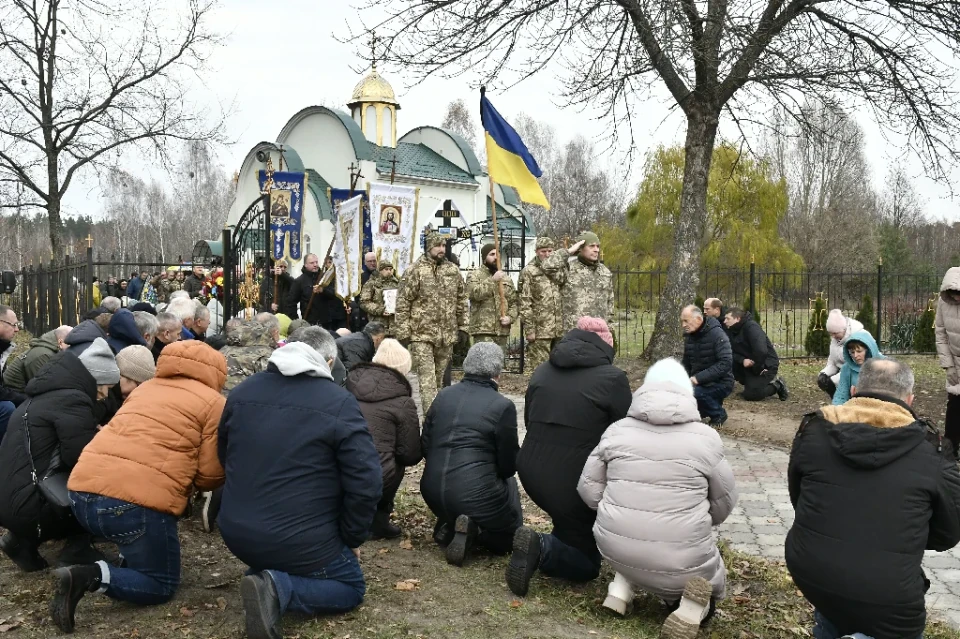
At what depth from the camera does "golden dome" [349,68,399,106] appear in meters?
38.5

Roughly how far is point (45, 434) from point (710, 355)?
21.8ft

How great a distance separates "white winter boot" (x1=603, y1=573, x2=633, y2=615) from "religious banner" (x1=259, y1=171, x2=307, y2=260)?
319 inches

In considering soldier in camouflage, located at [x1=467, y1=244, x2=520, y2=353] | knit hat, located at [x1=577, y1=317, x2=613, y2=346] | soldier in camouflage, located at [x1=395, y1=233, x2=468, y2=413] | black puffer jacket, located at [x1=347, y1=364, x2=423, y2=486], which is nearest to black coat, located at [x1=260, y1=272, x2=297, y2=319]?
soldier in camouflage, located at [x1=467, y1=244, x2=520, y2=353]

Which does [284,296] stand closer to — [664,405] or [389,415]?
[389,415]

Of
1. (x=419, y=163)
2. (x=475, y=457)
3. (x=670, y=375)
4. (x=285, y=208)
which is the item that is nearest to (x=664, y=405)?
(x=670, y=375)

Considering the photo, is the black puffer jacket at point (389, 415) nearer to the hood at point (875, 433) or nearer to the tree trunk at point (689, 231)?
the hood at point (875, 433)

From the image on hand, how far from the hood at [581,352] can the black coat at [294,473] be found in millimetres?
1293

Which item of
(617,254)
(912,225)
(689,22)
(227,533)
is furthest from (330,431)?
(912,225)

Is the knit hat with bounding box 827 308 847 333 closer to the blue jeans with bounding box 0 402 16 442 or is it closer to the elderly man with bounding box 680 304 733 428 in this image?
the elderly man with bounding box 680 304 733 428

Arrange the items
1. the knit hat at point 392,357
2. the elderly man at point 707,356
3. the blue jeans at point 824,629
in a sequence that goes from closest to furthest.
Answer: the blue jeans at point 824,629
the knit hat at point 392,357
the elderly man at point 707,356

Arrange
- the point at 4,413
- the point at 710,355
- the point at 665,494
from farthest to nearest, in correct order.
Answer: the point at 710,355
the point at 4,413
the point at 665,494

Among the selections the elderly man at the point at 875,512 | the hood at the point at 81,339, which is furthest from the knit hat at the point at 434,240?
the elderly man at the point at 875,512

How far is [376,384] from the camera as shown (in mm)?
5160

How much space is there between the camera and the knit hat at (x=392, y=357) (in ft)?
17.3
